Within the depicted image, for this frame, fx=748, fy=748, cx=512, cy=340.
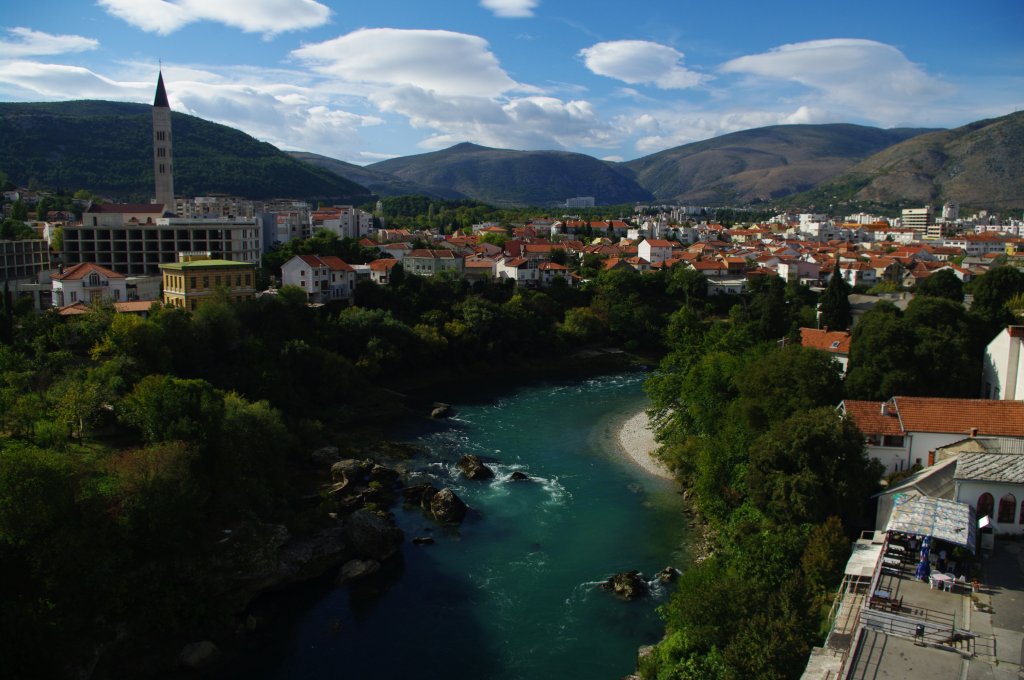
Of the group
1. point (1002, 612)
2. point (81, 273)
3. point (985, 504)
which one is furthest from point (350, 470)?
point (81, 273)

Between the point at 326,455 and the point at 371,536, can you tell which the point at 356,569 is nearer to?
the point at 371,536

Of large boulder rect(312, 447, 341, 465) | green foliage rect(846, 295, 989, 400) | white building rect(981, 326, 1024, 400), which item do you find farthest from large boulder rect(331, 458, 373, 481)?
white building rect(981, 326, 1024, 400)

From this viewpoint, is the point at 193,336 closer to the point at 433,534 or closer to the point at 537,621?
the point at 433,534

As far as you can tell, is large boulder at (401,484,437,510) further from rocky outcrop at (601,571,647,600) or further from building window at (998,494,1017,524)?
building window at (998,494,1017,524)

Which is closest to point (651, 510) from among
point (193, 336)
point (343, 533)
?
point (343, 533)

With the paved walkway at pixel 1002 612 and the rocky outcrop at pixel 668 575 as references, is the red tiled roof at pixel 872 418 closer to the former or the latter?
the paved walkway at pixel 1002 612
